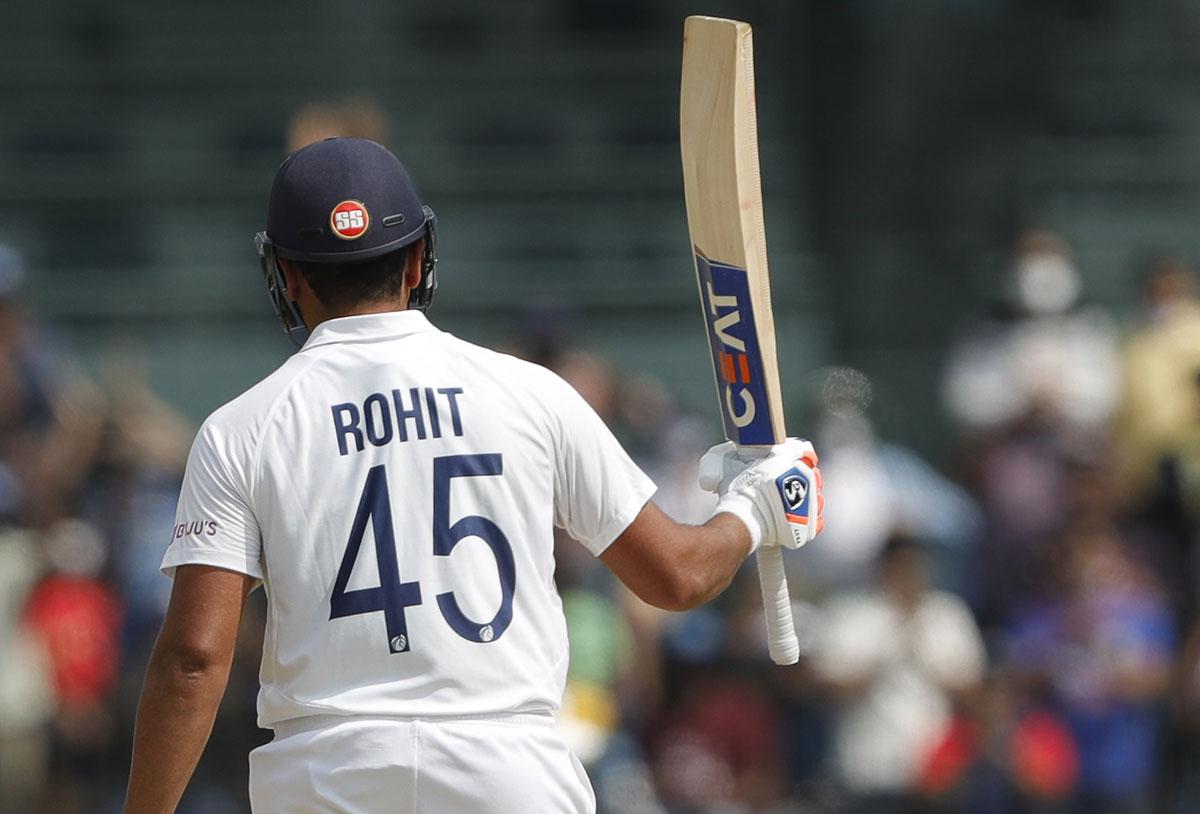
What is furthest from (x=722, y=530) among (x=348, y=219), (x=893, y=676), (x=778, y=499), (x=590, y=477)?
(x=893, y=676)

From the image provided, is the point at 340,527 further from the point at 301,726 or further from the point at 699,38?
the point at 699,38

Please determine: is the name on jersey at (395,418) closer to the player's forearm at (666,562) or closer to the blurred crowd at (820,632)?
the player's forearm at (666,562)

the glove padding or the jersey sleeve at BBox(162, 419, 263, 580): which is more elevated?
the jersey sleeve at BBox(162, 419, 263, 580)

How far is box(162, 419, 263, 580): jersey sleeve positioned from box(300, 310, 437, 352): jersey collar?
0.22 metres

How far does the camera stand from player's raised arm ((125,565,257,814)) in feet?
8.84

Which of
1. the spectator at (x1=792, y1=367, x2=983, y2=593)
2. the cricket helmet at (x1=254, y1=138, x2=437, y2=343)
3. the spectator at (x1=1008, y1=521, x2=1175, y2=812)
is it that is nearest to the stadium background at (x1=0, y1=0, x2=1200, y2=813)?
the spectator at (x1=792, y1=367, x2=983, y2=593)

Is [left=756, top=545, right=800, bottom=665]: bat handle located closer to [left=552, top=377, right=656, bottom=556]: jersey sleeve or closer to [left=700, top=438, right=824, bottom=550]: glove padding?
[left=700, top=438, right=824, bottom=550]: glove padding

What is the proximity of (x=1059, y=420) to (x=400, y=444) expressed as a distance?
5441 mm

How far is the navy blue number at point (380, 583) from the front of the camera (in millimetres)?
2693

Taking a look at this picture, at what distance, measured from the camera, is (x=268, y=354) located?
371 inches

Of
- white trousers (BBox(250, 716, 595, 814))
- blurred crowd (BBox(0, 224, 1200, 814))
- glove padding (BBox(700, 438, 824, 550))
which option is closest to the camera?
white trousers (BBox(250, 716, 595, 814))

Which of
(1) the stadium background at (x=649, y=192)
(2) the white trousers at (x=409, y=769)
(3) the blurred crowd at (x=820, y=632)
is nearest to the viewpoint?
(2) the white trousers at (x=409, y=769)

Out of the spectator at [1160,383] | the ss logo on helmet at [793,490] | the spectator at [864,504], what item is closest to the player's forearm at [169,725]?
the ss logo on helmet at [793,490]

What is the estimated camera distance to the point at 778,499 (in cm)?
320
